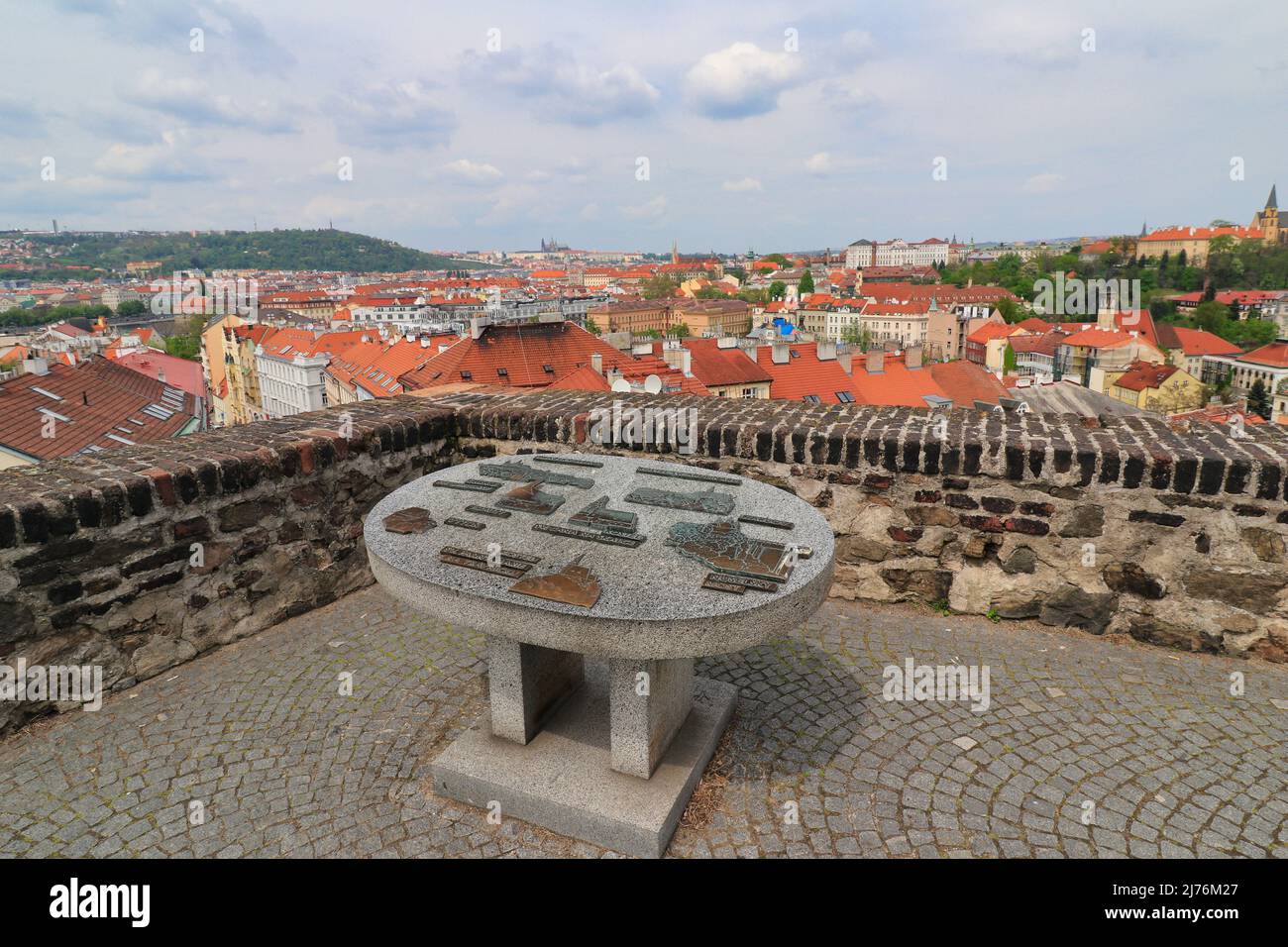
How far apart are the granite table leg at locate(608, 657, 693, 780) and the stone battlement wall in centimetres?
204

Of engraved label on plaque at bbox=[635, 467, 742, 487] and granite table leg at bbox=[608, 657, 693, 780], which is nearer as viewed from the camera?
granite table leg at bbox=[608, 657, 693, 780]

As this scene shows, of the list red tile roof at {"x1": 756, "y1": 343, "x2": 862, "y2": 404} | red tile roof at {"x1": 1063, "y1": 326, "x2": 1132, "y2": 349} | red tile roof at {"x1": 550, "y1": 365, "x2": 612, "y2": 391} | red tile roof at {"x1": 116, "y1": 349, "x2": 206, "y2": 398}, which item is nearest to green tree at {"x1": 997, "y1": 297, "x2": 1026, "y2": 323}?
red tile roof at {"x1": 1063, "y1": 326, "x2": 1132, "y2": 349}

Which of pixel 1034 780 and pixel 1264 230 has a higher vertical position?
pixel 1264 230

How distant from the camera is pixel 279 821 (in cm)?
266

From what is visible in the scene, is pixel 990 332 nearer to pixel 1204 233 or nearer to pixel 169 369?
pixel 1204 233

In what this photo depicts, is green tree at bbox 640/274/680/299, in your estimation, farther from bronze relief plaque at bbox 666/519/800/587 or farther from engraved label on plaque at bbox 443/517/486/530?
bronze relief plaque at bbox 666/519/800/587

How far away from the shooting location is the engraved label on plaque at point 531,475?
3502mm

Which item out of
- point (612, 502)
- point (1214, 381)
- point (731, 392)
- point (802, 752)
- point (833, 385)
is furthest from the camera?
point (1214, 381)

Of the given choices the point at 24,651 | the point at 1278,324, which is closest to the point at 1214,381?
the point at 1278,324

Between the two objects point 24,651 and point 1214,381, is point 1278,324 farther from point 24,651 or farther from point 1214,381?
point 24,651

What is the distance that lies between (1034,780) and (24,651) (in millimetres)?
4321

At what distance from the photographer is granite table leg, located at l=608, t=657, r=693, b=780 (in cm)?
264

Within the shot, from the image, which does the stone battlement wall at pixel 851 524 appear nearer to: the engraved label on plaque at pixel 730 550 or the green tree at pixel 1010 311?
the engraved label on plaque at pixel 730 550

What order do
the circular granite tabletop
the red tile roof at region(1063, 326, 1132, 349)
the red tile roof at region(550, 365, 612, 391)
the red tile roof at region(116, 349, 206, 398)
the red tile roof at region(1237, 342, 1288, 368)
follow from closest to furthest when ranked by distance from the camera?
1. the circular granite tabletop
2. the red tile roof at region(550, 365, 612, 391)
3. the red tile roof at region(116, 349, 206, 398)
4. the red tile roof at region(1237, 342, 1288, 368)
5. the red tile roof at region(1063, 326, 1132, 349)
